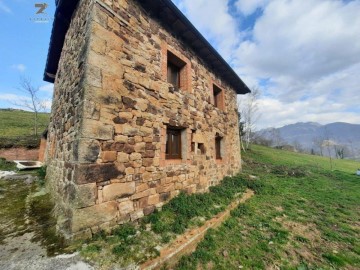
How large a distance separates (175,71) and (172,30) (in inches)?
48.1

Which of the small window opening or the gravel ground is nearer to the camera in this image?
the gravel ground

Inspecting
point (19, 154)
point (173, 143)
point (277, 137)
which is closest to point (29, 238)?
point (173, 143)

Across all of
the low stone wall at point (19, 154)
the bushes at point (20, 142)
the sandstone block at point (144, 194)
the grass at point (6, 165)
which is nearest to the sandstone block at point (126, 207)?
the sandstone block at point (144, 194)

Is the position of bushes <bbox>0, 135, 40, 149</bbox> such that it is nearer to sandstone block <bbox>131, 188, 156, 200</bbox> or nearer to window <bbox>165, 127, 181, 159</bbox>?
window <bbox>165, 127, 181, 159</bbox>

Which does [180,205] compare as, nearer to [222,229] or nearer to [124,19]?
[222,229]

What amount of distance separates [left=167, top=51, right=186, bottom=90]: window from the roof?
0.81 meters

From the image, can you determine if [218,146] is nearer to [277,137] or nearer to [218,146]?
[218,146]

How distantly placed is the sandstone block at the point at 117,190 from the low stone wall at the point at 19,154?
14155 millimetres

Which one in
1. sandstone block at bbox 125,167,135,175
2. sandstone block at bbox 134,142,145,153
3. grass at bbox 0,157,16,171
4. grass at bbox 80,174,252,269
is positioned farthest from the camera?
grass at bbox 0,157,16,171

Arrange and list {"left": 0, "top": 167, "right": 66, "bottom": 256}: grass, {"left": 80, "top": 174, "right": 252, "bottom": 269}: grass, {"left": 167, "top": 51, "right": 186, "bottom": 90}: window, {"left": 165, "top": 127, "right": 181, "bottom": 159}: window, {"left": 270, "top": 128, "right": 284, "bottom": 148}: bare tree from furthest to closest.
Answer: {"left": 270, "top": 128, "right": 284, "bottom": 148}: bare tree < {"left": 167, "top": 51, "right": 186, "bottom": 90}: window < {"left": 165, "top": 127, "right": 181, "bottom": 159}: window < {"left": 0, "top": 167, "right": 66, "bottom": 256}: grass < {"left": 80, "top": 174, "right": 252, "bottom": 269}: grass

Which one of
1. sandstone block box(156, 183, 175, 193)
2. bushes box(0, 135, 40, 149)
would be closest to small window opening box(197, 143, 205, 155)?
sandstone block box(156, 183, 175, 193)

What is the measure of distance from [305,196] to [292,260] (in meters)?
4.98

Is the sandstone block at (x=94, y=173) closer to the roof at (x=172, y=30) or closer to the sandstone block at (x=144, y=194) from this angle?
the sandstone block at (x=144, y=194)

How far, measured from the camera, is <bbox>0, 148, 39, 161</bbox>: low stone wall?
12.6 meters
